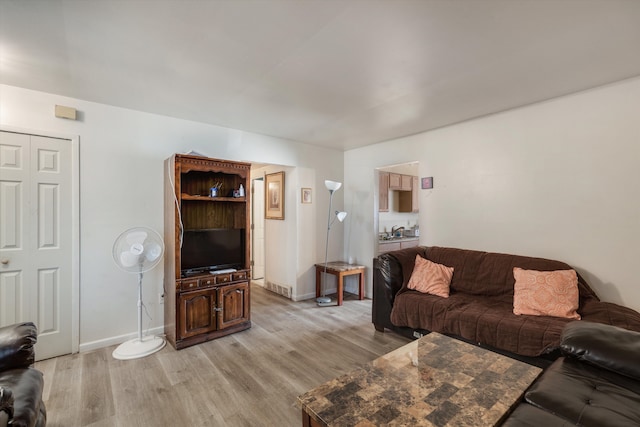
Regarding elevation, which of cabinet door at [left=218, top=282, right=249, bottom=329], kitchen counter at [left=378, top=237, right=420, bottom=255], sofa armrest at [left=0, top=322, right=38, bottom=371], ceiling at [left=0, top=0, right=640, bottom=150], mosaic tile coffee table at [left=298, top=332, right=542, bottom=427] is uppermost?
ceiling at [left=0, top=0, right=640, bottom=150]

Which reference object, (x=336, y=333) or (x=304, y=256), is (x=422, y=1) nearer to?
(x=336, y=333)

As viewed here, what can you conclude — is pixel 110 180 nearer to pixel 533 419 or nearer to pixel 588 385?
pixel 533 419

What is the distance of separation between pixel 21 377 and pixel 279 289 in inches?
136

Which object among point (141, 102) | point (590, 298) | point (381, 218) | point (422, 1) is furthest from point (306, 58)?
point (381, 218)

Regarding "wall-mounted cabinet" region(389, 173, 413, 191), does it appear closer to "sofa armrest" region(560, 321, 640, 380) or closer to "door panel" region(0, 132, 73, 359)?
"sofa armrest" region(560, 321, 640, 380)

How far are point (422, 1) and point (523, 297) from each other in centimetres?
245

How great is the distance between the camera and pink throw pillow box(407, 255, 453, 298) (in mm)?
3000

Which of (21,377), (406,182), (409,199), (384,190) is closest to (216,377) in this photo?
(21,377)

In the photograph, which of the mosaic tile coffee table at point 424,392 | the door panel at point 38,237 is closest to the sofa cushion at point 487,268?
the mosaic tile coffee table at point 424,392

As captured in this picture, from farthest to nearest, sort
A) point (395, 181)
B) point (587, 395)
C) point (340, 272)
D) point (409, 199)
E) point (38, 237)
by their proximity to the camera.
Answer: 1. point (409, 199)
2. point (395, 181)
3. point (340, 272)
4. point (38, 237)
5. point (587, 395)

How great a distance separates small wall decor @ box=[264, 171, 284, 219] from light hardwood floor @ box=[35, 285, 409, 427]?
1.90 m

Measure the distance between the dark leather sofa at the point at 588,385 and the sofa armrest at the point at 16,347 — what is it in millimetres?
2477

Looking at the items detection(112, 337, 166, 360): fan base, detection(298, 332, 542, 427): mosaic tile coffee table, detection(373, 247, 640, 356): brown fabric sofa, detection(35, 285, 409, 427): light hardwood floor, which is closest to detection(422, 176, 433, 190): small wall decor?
detection(373, 247, 640, 356): brown fabric sofa

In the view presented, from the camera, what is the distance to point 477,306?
2670 mm
